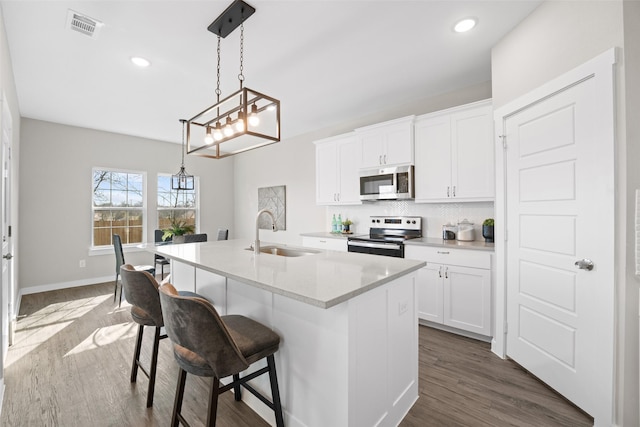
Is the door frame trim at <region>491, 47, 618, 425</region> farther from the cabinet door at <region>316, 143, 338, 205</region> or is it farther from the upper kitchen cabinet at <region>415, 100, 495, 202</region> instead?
the cabinet door at <region>316, 143, 338, 205</region>

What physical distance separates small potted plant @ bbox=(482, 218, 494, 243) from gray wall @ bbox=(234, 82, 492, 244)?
2.71ft

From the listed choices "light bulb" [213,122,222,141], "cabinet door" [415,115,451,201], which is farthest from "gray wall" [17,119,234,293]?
"cabinet door" [415,115,451,201]

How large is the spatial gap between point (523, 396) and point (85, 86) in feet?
16.6

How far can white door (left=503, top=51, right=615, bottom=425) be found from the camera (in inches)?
64.9

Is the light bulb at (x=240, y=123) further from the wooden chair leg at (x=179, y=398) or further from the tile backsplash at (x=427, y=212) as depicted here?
the tile backsplash at (x=427, y=212)

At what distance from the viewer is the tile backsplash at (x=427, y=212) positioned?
130 inches

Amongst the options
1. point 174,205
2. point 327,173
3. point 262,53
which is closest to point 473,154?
point 327,173

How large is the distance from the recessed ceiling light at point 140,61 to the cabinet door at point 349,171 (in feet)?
8.30

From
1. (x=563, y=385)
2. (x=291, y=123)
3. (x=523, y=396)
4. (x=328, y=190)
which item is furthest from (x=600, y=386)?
→ (x=291, y=123)

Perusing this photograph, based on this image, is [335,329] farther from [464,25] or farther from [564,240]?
[464,25]

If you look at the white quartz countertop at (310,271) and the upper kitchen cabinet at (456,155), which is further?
the upper kitchen cabinet at (456,155)

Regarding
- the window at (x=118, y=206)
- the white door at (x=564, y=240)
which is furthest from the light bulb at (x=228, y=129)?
the window at (x=118, y=206)

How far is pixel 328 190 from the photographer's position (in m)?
4.51

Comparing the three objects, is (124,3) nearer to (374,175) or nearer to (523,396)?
(374,175)
